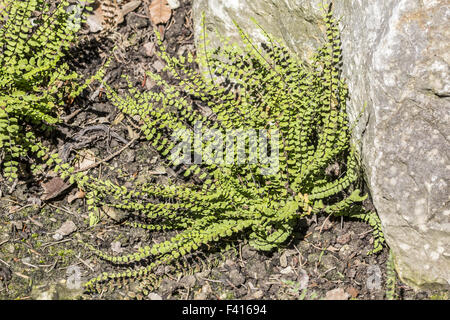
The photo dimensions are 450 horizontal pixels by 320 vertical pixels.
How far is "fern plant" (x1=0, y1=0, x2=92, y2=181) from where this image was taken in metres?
2.99

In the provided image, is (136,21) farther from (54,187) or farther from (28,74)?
(54,187)

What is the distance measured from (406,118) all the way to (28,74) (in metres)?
2.34

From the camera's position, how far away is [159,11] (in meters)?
3.80

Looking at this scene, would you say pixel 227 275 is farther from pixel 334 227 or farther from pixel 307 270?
pixel 334 227

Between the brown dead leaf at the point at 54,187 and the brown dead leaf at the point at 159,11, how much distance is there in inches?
58.5

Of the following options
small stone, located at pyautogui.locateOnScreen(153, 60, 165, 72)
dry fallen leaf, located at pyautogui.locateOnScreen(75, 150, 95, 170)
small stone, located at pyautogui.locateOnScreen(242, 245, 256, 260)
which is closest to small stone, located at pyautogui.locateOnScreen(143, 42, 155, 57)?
small stone, located at pyautogui.locateOnScreen(153, 60, 165, 72)

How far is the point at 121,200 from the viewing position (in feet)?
10.5

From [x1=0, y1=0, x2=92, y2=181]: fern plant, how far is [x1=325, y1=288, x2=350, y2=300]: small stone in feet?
6.54

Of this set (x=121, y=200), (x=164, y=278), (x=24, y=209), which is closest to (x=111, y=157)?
(x=121, y=200)

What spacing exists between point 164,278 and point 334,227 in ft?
3.89

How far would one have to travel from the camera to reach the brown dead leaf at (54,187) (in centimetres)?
322

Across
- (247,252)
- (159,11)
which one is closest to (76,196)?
(247,252)

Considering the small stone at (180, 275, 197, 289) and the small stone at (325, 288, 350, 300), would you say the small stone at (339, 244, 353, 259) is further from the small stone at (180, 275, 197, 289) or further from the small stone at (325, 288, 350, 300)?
the small stone at (180, 275, 197, 289)

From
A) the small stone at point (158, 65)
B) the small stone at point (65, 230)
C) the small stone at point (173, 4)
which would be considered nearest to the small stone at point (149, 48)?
the small stone at point (158, 65)
